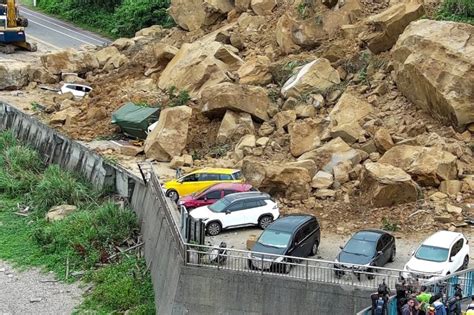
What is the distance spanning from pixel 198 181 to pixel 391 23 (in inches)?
503

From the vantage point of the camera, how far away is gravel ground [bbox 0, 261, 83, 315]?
24.7 metres

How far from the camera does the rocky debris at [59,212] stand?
31227 mm

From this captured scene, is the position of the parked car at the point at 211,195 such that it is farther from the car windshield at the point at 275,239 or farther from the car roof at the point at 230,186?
the car windshield at the point at 275,239

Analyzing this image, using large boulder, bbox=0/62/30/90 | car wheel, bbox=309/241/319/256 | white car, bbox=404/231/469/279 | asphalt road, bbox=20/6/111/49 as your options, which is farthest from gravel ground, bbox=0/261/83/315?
asphalt road, bbox=20/6/111/49

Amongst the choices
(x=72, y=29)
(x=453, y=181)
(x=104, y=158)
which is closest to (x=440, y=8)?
(x=453, y=181)

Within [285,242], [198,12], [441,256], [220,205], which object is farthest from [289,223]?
[198,12]

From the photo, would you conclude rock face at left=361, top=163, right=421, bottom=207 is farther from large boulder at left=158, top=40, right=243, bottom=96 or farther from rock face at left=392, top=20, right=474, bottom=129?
large boulder at left=158, top=40, right=243, bottom=96

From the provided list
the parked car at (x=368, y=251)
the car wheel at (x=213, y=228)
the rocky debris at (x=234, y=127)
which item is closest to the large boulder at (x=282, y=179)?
the car wheel at (x=213, y=228)

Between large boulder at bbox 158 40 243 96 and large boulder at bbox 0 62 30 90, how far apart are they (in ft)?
37.6

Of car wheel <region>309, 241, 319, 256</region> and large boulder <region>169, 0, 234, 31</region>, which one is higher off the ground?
large boulder <region>169, 0, 234, 31</region>

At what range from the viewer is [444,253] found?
20938mm

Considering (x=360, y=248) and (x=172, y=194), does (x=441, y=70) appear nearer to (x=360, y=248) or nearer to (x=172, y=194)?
(x=360, y=248)

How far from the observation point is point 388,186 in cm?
2608

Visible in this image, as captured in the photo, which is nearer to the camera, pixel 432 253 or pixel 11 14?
pixel 432 253
